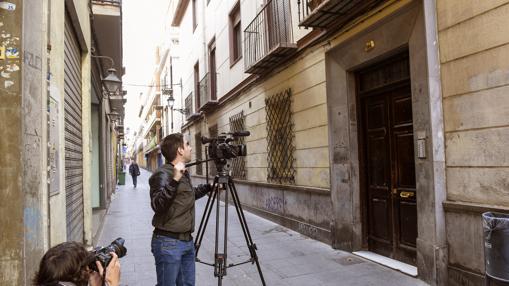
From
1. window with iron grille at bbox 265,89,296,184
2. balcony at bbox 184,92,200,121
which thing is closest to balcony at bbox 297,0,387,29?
window with iron grille at bbox 265,89,296,184

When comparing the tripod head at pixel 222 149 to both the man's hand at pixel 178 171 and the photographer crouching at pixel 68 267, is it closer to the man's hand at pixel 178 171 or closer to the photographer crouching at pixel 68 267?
the man's hand at pixel 178 171

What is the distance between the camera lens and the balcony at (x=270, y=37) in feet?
27.2

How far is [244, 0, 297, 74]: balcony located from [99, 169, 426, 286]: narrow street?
370 centimetres

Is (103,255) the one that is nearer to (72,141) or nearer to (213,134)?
(72,141)

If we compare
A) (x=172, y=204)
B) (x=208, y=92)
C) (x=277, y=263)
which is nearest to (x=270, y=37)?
(x=277, y=263)

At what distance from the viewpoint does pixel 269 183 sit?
9.70 meters

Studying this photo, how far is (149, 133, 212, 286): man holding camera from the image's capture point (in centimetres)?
294

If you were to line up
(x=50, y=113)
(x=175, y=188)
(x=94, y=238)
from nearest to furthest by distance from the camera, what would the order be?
(x=175, y=188), (x=50, y=113), (x=94, y=238)

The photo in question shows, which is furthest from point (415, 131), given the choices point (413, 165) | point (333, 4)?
point (333, 4)

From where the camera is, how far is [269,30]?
9.05m

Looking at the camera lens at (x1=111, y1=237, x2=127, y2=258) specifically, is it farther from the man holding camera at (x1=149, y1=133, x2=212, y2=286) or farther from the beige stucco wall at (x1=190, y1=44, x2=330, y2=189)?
the beige stucco wall at (x1=190, y1=44, x2=330, y2=189)

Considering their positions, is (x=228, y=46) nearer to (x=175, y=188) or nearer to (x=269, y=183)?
(x=269, y=183)

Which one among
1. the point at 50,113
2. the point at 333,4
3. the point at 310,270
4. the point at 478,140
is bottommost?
the point at 310,270

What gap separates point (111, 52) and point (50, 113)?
8.33m
